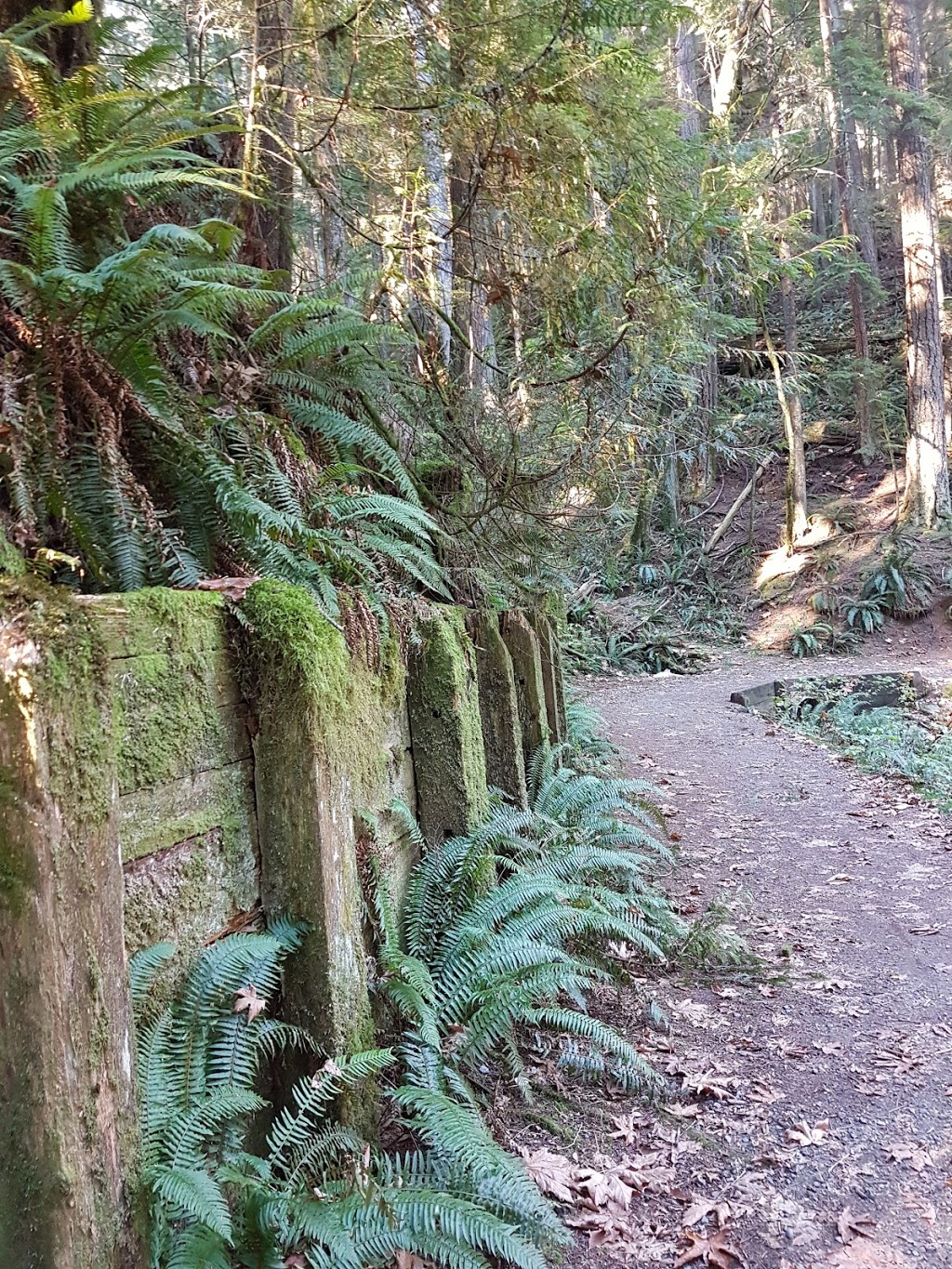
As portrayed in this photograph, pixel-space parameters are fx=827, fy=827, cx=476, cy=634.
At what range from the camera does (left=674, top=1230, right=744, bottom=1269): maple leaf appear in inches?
107

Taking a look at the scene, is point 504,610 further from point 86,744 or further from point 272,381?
point 86,744

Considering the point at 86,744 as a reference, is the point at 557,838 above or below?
below

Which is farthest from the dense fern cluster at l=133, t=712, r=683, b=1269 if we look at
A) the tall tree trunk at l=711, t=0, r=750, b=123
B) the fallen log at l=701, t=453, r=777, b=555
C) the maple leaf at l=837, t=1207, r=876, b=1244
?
the fallen log at l=701, t=453, r=777, b=555

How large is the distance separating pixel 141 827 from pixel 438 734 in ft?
7.52

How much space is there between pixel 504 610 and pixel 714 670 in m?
11.5

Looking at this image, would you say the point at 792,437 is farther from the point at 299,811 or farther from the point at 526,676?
the point at 299,811

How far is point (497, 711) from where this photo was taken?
5695 millimetres

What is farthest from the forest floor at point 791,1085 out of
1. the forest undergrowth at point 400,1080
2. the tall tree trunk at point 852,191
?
the tall tree trunk at point 852,191

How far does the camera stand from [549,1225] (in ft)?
8.54

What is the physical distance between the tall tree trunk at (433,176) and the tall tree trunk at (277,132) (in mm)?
782

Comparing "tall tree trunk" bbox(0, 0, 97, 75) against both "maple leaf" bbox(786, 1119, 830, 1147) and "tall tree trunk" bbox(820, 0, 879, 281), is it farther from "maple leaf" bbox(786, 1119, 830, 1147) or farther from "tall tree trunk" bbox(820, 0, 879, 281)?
"tall tree trunk" bbox(820, 0, 879, 281)

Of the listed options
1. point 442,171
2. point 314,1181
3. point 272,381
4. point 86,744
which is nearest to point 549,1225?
point 314,1181

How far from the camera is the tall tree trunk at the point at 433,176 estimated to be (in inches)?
195

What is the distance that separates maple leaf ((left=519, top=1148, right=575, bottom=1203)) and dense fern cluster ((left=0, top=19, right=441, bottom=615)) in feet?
7.30
